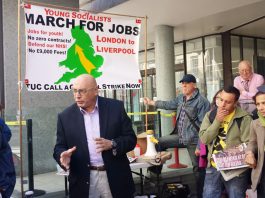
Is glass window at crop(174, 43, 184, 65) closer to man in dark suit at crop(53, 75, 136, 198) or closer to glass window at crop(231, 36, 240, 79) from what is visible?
glass window at crop(231, 36, 240, 79)

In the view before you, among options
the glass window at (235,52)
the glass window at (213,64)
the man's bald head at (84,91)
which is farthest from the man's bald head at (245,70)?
the glass window at (235,52)

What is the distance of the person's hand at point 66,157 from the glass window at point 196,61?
393 inches

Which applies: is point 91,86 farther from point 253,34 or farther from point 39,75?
point 253,34

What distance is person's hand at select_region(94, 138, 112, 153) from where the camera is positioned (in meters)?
2.93

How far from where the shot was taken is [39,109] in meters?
6.56

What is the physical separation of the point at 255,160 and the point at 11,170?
7.00 ft

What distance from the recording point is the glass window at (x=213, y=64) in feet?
40.0

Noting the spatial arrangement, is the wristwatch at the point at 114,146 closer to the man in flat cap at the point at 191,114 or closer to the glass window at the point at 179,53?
the man in flat cap at the point at 191,114

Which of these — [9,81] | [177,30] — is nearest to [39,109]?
[9,81]

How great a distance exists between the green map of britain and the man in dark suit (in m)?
1.66

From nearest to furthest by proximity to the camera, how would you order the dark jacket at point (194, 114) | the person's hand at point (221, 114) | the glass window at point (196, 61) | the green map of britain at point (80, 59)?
the person's hand at point (221, 114) → the green map of britain at point (80, 59) → the dark jacket at point (194, 114) → the glass window at point (196, 61)

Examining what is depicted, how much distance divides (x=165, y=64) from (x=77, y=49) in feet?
17.5

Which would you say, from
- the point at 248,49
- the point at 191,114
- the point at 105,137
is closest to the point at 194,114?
the point at 191,114

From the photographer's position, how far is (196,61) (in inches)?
503
